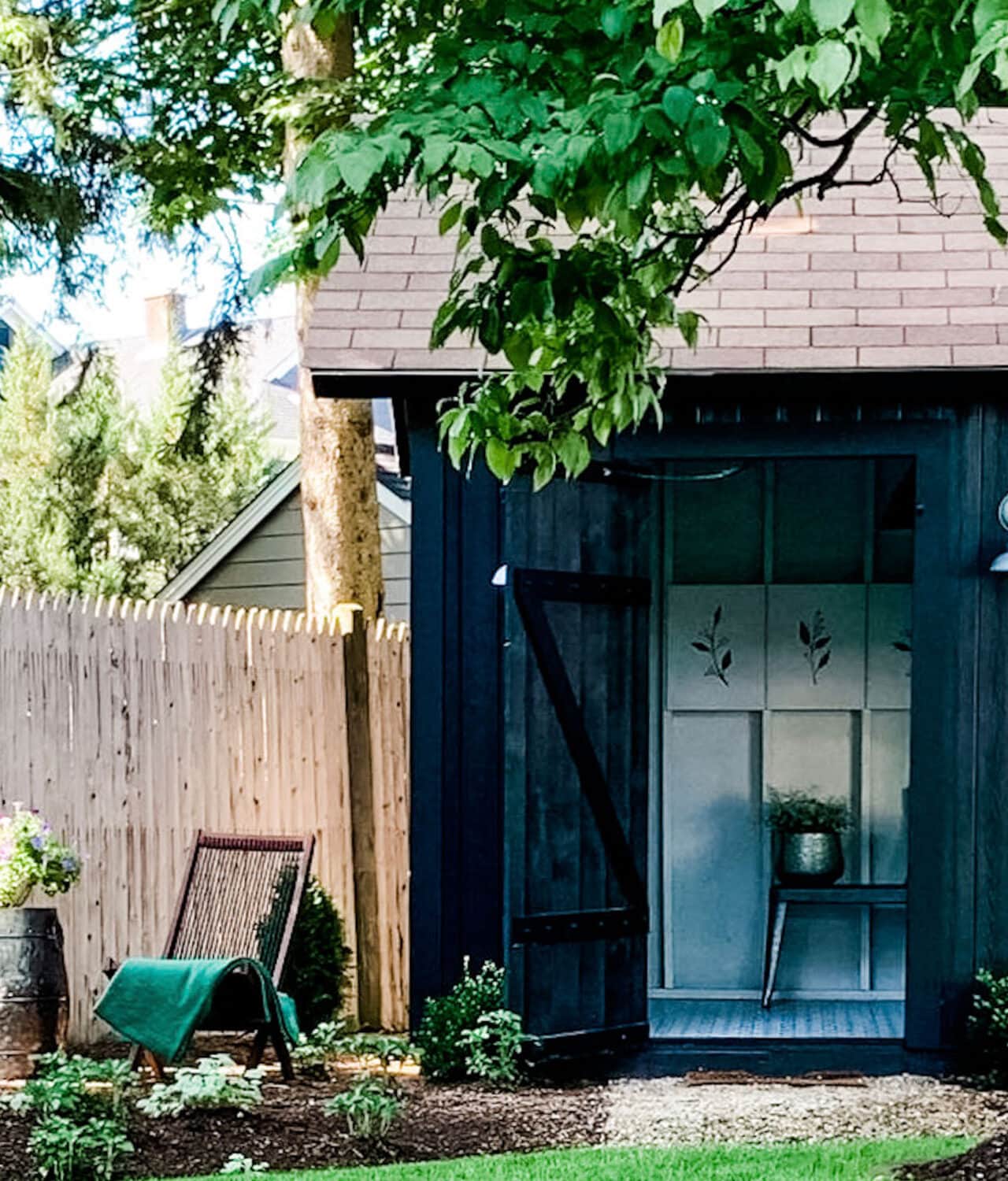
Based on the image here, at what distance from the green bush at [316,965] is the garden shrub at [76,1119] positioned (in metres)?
1.81

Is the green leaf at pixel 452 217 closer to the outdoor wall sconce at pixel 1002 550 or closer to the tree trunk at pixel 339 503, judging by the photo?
the outdoor wall sconce at pixel 1002 550

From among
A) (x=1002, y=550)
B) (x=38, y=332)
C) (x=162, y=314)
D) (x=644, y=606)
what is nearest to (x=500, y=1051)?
(x=644, y=606)

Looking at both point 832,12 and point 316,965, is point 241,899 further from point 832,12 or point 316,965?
point 832,12

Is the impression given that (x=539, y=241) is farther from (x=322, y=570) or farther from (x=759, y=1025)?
(x=322, y=570)

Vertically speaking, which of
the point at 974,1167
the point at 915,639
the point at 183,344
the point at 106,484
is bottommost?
the point at 974,1167

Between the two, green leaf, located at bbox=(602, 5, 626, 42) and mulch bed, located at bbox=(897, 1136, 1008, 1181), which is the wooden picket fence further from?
green leaf, located at bbox=(602, 5, 626, 42)

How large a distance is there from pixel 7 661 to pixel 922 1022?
374 centimetres

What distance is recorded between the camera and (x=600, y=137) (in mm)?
3500

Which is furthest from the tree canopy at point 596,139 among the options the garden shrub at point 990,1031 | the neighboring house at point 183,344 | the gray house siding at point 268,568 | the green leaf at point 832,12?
the neighboring house at point 183,344

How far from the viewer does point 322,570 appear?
1092 centimetres

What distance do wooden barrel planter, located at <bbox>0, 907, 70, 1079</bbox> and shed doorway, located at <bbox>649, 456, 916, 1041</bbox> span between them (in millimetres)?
3061

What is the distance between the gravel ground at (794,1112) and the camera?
593 centimetres

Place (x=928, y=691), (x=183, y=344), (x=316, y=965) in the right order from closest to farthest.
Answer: (x=928, y=691), (x=316, y=965), (x=183, y=344)

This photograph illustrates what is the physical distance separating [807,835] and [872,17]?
632 cm
